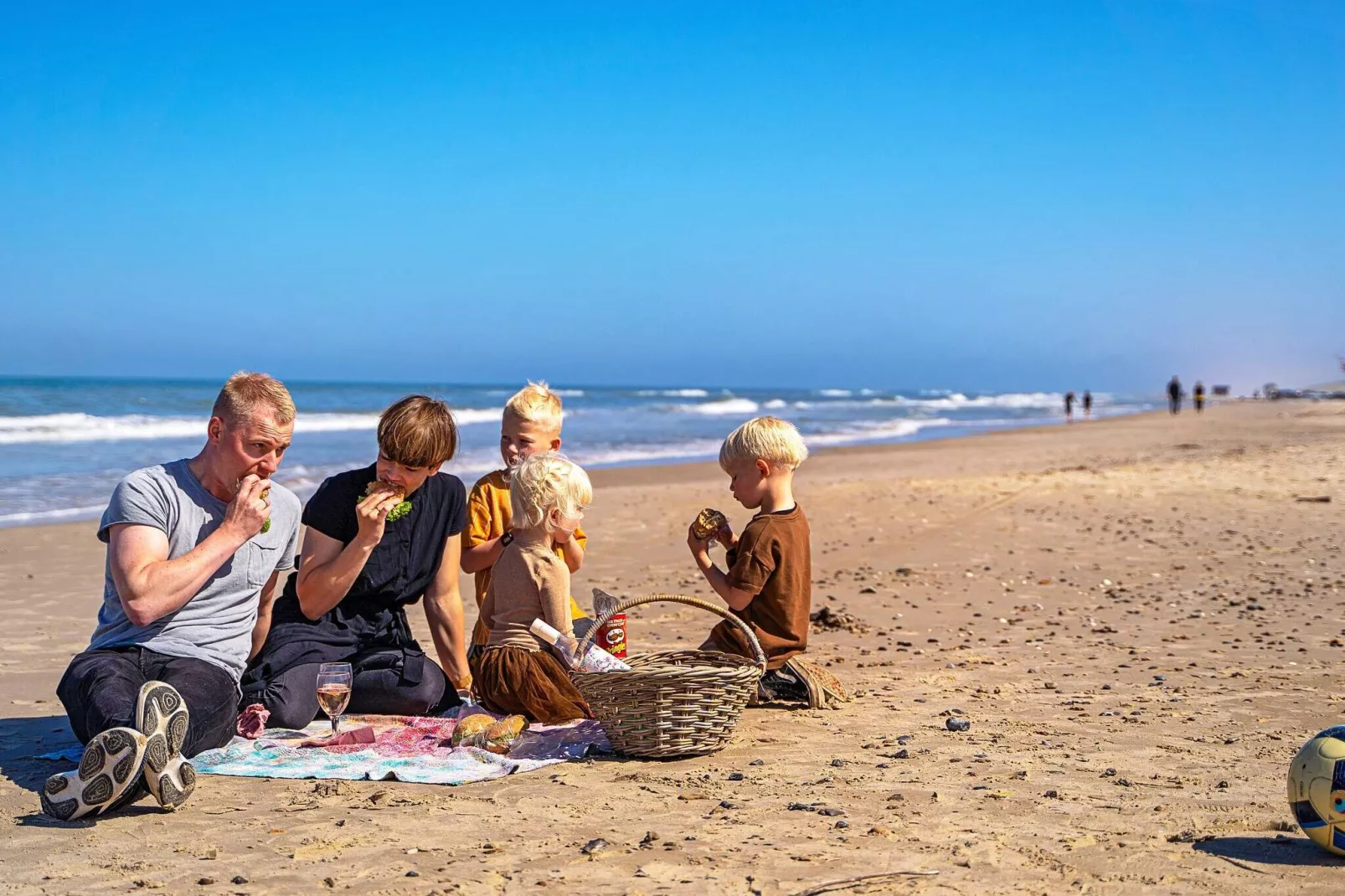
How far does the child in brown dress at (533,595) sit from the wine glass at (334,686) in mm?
Result: 689

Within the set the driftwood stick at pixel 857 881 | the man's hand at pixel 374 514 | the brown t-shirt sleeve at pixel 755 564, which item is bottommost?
the driftwood stick at pixel 857 881

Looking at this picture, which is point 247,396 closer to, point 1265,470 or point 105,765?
point 105,765

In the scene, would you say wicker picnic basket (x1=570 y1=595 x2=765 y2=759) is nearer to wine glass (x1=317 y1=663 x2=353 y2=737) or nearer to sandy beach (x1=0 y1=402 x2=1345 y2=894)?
sandy beach (x1=0 y1=402 x2=1345 y2=894)

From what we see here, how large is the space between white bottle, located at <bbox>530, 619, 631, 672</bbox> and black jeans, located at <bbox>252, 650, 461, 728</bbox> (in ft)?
2.69

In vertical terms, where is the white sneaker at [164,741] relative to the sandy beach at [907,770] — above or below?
above

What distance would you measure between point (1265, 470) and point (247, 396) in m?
17.5

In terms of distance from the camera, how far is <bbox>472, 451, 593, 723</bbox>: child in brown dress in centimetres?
532

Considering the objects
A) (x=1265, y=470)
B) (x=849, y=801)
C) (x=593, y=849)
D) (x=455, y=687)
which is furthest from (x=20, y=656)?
(x=1265, y=470)

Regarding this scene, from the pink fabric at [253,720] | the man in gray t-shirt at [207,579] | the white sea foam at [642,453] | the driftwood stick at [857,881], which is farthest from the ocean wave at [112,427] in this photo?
the driftwood stick at [857,881]

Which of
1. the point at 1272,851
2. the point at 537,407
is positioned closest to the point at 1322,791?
the point at 1272,851

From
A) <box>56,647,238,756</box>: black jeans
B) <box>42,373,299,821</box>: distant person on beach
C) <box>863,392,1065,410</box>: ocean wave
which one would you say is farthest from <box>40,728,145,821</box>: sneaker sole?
<box>863,392,1065,410</box>: ocean wave

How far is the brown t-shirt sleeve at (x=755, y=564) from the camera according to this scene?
5.84m

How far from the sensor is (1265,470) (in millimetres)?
18141

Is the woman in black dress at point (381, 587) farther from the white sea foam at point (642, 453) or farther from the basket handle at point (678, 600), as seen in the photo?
the white sea foam at point (642, 453)
